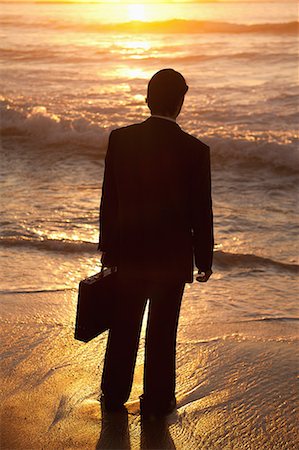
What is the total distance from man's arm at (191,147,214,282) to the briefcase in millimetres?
420

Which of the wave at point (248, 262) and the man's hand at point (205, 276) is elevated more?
the man's hand at point (205, 276)

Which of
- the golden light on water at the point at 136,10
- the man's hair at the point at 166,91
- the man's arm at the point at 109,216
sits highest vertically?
the golden light on water at the point at 136,10

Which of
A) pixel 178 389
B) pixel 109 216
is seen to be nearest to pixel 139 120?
pixel 178 389

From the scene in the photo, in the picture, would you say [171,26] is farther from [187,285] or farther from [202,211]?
[202,211]

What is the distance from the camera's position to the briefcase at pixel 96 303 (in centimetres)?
320

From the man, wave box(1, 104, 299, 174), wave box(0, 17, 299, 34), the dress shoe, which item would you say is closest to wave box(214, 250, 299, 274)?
the dress shoe

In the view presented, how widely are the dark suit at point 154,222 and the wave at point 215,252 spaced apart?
106 inches

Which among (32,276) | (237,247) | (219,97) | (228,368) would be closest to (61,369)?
(228,368)

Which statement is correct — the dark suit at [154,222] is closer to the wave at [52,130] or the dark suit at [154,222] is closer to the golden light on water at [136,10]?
the wave at [52,130]

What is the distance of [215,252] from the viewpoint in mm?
6230

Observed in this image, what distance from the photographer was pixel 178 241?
10.2 feet

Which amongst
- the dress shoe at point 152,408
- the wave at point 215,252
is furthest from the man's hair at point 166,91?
the wave at point 215,252

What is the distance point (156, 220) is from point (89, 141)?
9354mm

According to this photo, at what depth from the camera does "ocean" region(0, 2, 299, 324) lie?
5.64 m
